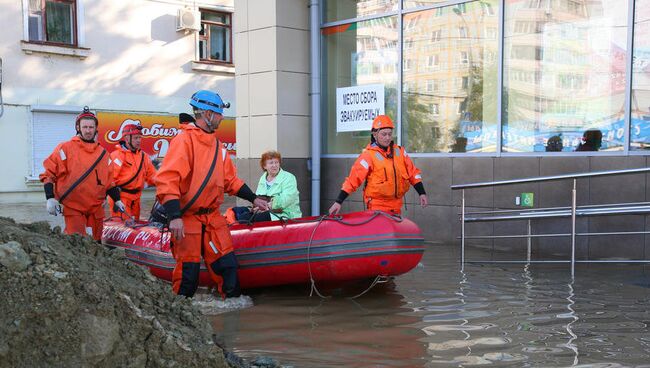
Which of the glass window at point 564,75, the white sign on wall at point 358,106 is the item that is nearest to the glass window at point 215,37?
the white sign on wall at point 358,106

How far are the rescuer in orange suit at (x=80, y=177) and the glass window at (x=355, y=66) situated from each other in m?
Result: 4.86

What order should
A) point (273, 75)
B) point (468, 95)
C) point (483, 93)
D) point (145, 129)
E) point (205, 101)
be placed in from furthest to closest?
point (145, 129) → point (273, 75) → point (468, 95) → point (483, 93) → point (205, 101)

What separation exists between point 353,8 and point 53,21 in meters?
10.0

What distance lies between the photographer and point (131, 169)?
8969 mm

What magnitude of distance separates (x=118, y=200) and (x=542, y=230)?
5.02 meters

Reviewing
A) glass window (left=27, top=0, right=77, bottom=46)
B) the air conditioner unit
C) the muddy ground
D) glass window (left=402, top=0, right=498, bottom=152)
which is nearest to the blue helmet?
the muddy ground

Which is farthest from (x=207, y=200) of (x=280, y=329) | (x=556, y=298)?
(x=556, y=298)

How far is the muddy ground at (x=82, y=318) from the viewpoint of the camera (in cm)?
301

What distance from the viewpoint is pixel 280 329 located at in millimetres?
5301

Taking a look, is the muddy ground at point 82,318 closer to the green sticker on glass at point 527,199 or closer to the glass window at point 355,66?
the green sticker on glass at point 527,199

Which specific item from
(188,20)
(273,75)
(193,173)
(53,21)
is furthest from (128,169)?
(188,20)

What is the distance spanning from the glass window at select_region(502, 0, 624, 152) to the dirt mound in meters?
6.41

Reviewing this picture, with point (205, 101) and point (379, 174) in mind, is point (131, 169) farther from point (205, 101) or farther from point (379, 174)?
point (205, 101)

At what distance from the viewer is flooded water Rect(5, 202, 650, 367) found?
445 cm
